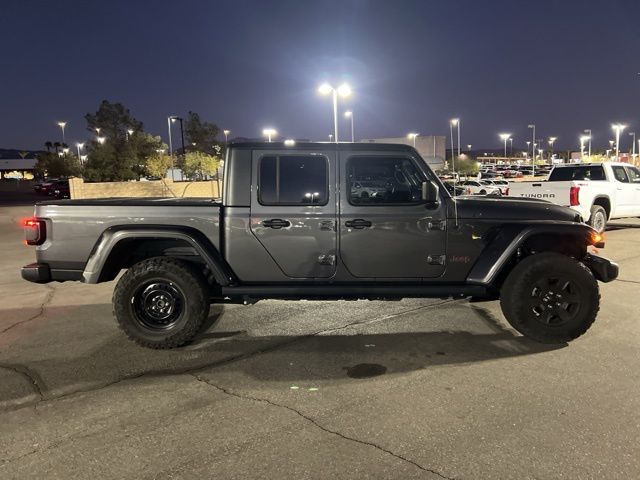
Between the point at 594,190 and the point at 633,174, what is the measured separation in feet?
7.86

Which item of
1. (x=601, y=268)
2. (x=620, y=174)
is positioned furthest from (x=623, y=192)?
(x=601, y=268)

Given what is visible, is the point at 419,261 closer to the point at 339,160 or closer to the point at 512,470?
the point at 339,160

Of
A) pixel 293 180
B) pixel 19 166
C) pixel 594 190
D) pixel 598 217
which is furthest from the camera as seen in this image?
pixel 19 166

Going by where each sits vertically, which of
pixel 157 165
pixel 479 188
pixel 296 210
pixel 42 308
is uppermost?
pixel 157 165

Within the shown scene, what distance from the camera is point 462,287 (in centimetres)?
475

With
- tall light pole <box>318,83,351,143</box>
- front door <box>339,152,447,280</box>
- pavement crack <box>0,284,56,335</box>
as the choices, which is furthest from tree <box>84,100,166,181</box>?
front door <box>339,152,447,280</box>

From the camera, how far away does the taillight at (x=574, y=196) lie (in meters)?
11.4

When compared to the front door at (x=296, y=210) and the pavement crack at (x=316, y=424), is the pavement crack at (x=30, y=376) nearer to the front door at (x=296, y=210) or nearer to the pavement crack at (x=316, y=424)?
the pavement crack at (x=316, y=424)

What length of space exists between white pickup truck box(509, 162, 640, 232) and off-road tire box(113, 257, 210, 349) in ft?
30.6

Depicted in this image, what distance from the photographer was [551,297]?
189 inches

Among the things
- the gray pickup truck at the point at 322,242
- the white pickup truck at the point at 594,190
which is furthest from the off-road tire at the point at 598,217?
the gray pickup truck at the point at 322,242

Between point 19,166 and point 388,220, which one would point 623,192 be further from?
point 19,166

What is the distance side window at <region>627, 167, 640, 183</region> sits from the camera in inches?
520

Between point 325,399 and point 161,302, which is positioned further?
point 161,302
